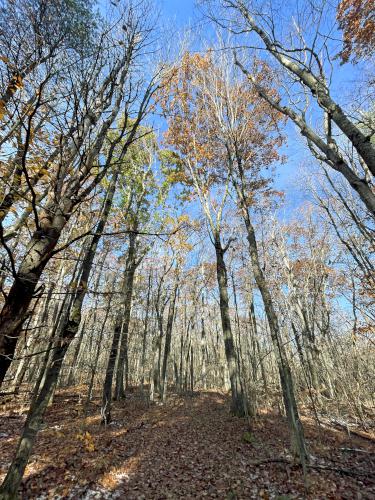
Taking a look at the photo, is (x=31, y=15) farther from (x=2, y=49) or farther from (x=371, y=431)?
(x=371, y=431)

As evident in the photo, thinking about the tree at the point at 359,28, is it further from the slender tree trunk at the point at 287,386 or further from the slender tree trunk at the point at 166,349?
the slender tree trunk at the point at 166,349

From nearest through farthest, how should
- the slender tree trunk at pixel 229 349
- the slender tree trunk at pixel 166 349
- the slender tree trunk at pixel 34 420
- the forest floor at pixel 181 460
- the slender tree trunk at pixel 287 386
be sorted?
the slender tree trunk at pixel 34 420, the forest floor at pixel 181 460, the slender tree trunk at pixel 287 386, the slender tree trunk at pixel 229 349, the slender tree trunk at pixel 166 349

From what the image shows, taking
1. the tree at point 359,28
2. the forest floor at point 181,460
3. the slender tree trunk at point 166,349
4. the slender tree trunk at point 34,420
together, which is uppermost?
the tree at point 359,28

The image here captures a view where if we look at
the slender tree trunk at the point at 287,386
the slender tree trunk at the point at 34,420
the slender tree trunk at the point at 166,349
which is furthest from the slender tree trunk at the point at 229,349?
the slender tree trunk at the point at 34,420

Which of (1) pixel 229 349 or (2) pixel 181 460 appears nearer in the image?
(2) pixel 181 460

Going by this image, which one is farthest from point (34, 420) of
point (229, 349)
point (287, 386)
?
point (229, 349)

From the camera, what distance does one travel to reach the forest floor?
4.52 m

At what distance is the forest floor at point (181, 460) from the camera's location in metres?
4.52

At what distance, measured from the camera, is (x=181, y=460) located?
19.7ft

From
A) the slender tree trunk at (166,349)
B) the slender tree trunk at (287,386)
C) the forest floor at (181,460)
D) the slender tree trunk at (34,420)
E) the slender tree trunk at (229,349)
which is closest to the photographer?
the slender tree trunk at (34,420)

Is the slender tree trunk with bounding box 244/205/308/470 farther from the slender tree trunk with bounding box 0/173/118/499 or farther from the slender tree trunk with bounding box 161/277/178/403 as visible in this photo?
the slender tree trunk with bounding box 161/277/178/403

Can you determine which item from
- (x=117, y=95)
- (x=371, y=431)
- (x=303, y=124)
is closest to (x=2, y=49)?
(x=117, y=95)

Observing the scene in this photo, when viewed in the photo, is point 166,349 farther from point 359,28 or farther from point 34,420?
point 359,28

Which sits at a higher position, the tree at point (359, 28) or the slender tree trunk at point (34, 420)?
the tree at point (359, 28)
